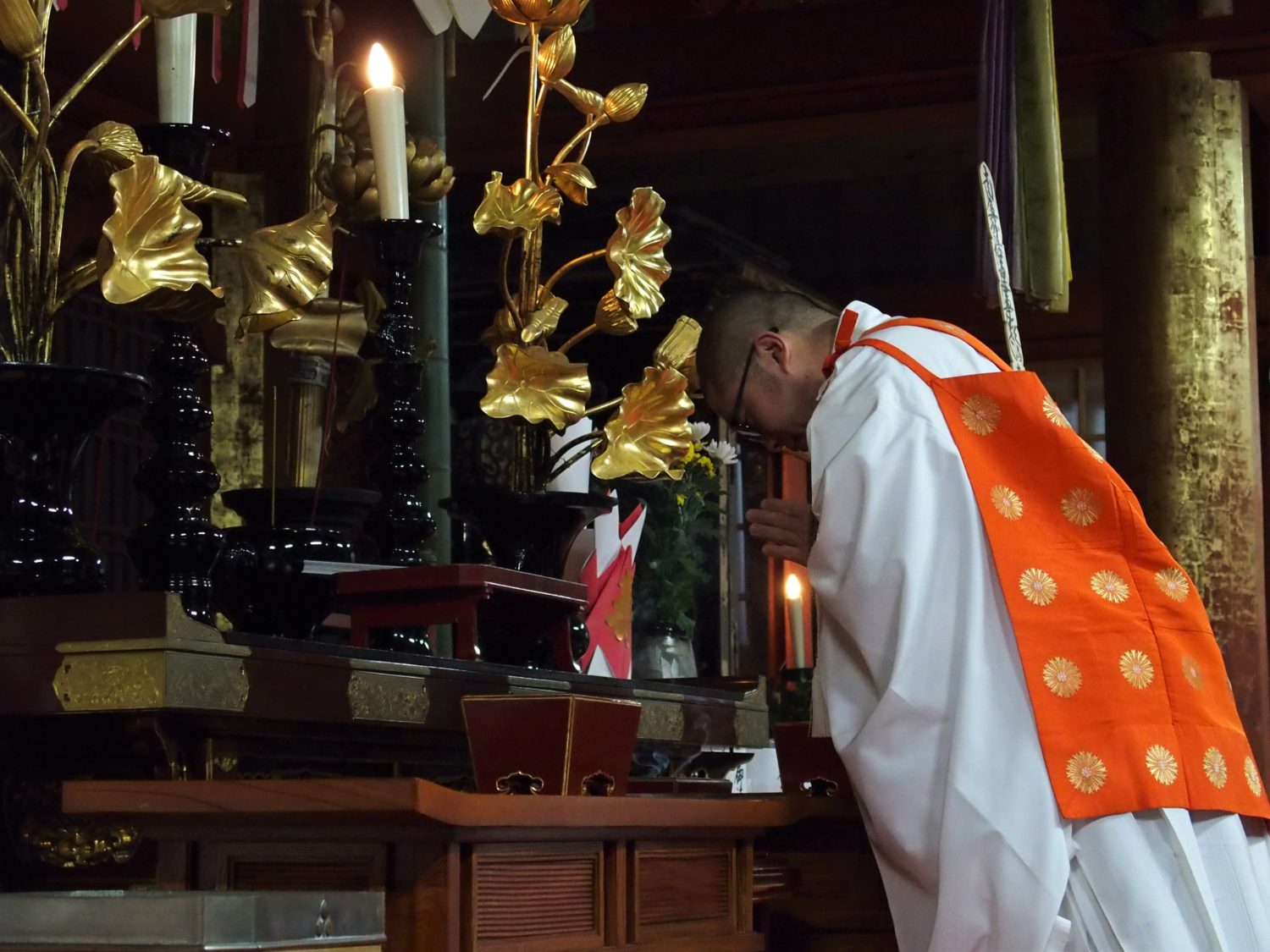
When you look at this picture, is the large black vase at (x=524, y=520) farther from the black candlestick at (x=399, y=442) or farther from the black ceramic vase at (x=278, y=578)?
the black ceramic vase at (x=278, y=578)

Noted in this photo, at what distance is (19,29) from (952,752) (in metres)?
1.25

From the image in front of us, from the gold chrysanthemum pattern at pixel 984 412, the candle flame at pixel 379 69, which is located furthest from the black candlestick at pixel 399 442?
the gold chrysanthemum pattern at pixel 984 412

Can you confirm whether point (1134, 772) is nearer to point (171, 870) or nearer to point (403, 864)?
point (403, 864)

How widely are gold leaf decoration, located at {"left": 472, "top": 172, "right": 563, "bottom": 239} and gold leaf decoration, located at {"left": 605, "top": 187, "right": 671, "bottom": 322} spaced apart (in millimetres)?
145

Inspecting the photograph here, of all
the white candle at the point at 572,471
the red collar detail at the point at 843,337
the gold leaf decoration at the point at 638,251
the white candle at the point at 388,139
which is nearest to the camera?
the white candle at the point at 388,139

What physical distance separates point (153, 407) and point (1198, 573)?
3899 mm

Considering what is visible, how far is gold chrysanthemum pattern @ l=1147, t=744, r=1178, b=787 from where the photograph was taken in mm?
2115

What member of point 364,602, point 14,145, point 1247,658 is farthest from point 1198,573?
point 14,145

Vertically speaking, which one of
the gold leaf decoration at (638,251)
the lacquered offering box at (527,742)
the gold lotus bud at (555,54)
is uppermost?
the gold lotus bud at (555,54)

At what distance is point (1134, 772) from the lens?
6.89ft

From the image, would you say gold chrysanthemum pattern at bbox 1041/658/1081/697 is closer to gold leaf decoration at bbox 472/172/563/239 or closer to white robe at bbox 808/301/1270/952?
white robe at bbox 808/301/1270/952

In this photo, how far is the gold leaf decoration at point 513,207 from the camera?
2623mm

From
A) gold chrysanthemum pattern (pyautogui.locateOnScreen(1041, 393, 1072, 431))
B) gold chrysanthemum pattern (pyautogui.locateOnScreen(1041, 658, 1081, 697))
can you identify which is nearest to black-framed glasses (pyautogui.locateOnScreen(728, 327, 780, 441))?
gold chrysanthemum pattern (pyautogui.locateOnScreen(1041, 393, 1072, 431))

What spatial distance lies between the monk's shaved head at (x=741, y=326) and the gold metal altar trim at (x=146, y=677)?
43.0 inches
